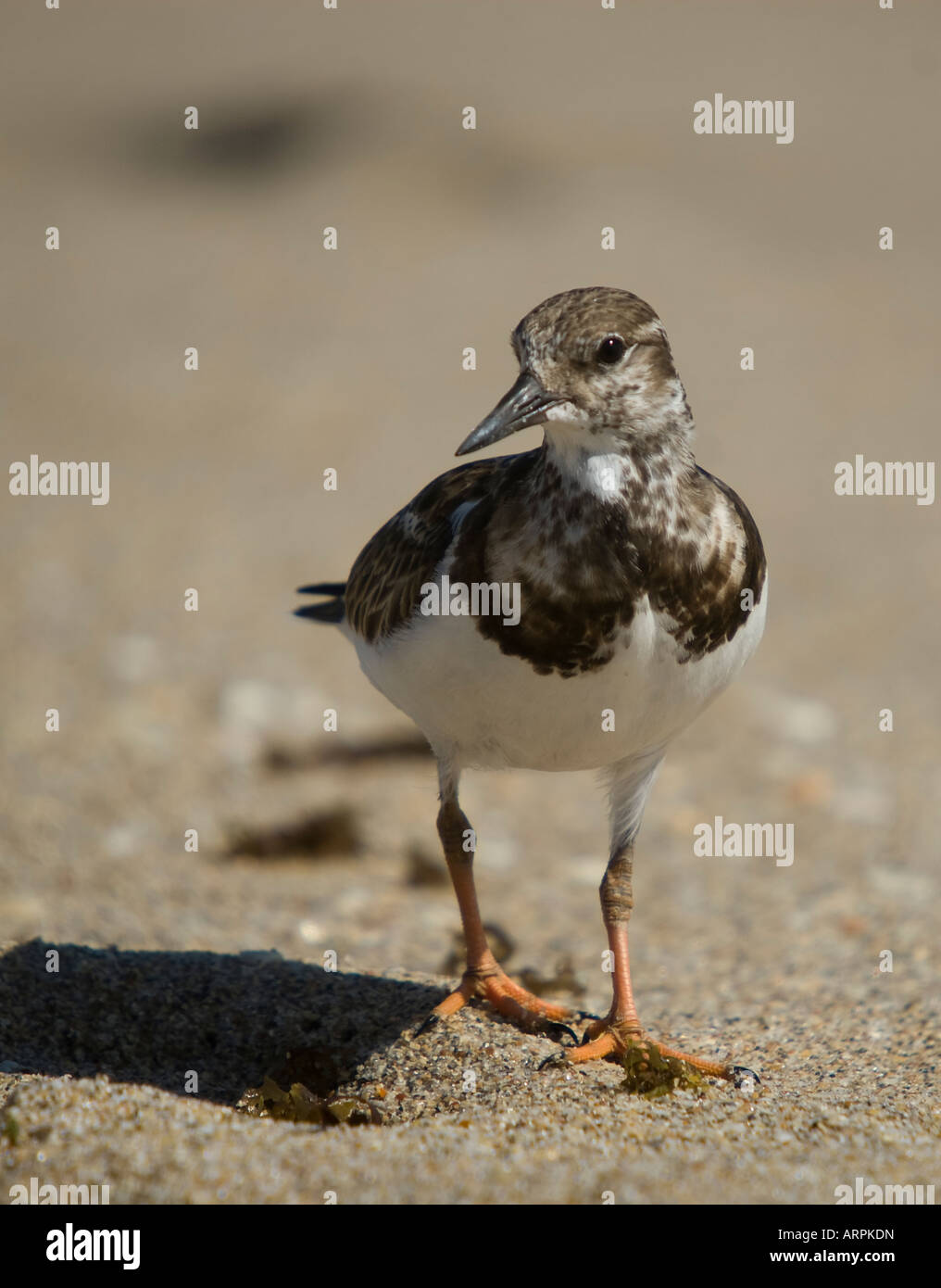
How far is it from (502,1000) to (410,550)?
5.69ft

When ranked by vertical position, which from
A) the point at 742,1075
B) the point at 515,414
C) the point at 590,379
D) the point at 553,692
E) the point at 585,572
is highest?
the point at 590,379

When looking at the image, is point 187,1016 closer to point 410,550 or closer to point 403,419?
point 410,550

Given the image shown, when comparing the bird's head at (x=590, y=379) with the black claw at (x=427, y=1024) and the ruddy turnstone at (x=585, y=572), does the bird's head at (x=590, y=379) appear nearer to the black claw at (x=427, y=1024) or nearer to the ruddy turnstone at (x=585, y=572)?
the ruddy turnstone at (x=585, y=572)

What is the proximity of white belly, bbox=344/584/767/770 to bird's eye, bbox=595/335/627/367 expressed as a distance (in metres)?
0.75

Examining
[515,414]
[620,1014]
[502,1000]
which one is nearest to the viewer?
[515,414]

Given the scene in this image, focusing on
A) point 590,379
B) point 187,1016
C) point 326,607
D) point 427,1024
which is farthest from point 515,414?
point 187,1016

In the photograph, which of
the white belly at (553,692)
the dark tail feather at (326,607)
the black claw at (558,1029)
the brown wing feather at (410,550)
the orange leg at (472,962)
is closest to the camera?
the white belly at (553,692)

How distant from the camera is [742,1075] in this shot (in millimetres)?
4238

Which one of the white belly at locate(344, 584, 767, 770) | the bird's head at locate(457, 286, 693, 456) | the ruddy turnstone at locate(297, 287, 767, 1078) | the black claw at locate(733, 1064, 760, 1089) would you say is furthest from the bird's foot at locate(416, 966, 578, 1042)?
the bird's head at locate(457, 286, 693, 456)

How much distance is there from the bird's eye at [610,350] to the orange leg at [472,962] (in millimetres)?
1869

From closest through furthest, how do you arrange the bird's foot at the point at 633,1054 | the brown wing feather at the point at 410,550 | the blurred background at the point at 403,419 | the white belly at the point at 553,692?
1. the white belly at the point at 553,692
2. the bird's foot at the point at 633,1054
3. the brown wing feather at the point at 410,550
4. the blurred background at the point at 403,419

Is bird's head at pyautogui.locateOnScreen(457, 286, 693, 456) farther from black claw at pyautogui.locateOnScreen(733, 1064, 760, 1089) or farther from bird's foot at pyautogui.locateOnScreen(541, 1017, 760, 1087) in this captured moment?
black claw at pyautogui.locateOnScreen(733, 1064, 760, 1089)

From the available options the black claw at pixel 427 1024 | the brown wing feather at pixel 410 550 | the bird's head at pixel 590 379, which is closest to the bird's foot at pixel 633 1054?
the black claw at pixel 427 1024

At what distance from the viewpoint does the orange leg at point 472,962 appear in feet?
15.8
